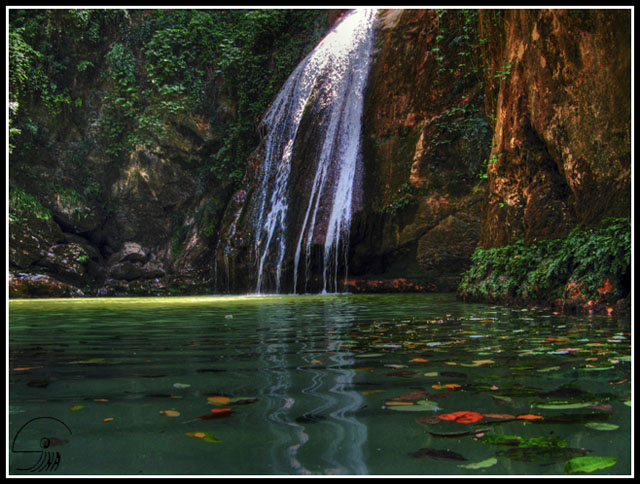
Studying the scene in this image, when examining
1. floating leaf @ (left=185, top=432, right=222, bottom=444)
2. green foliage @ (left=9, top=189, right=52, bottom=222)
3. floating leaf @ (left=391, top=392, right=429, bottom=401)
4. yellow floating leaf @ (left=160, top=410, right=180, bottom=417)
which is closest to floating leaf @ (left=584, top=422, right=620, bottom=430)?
floating leaf @ (left=391, top=392, right=429, bottom=401)

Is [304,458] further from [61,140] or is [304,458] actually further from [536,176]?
[61,140]

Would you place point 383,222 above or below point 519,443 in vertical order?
above

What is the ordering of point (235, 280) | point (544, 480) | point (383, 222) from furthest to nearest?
point (235, 280) < point (383, 222) < point (544, 480)

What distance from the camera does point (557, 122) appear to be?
7.34 metres

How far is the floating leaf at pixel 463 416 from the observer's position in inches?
67.7

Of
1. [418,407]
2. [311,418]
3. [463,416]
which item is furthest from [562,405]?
[311,418]

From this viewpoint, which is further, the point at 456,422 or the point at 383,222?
the point at 383,222

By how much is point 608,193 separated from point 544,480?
20.0 feet

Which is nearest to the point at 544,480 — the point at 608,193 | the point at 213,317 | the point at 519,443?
the point at 519,443

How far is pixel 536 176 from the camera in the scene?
26.4ft

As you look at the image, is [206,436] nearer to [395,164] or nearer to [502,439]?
[502,439]

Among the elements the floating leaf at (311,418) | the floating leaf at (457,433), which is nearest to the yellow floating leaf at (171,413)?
the floating leaf at (311,418)

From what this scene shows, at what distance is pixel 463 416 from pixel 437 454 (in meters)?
0.38

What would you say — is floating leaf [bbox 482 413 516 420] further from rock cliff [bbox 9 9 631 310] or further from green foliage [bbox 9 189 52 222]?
green foliage [bbox 9 189 52 222]
